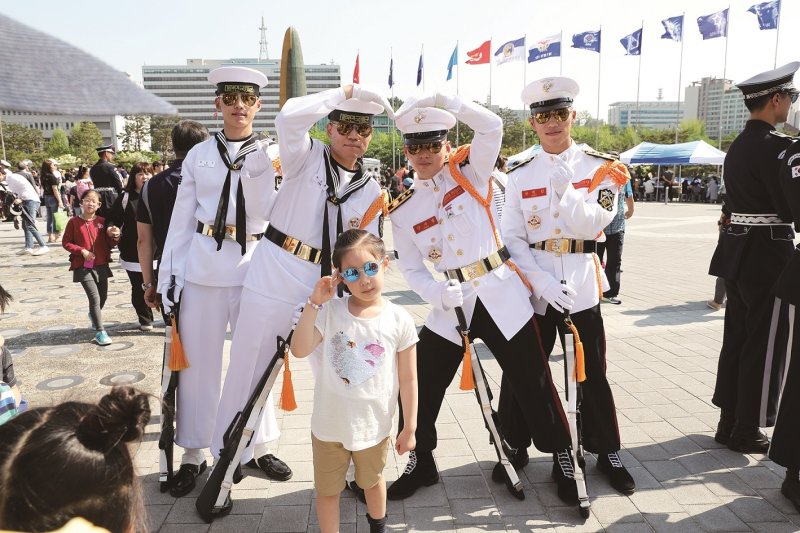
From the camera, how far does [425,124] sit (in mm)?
2756

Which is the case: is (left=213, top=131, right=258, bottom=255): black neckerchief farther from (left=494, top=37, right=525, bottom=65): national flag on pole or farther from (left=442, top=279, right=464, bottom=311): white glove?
(left=494, top=37, right=525, bottom=65): national flag on pole

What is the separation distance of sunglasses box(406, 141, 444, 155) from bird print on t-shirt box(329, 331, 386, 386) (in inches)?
39.5

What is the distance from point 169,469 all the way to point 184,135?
7.17ft

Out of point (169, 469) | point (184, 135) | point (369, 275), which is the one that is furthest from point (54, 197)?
point (369, 275)

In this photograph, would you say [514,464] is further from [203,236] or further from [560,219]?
[203,236]

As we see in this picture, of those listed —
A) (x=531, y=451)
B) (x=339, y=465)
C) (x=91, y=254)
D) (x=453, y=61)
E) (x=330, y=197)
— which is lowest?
(x=531, y=451)

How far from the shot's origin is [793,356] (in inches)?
117

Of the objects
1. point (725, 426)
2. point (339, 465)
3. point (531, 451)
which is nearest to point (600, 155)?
point (531, 451)

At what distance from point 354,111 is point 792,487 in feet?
9.42

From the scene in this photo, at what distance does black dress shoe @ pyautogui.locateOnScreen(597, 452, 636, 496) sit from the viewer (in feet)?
9.87

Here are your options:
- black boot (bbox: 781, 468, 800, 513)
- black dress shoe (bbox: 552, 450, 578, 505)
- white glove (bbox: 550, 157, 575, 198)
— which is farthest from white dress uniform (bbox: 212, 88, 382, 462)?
black boot (bbox: 781, 468, 800, 513)

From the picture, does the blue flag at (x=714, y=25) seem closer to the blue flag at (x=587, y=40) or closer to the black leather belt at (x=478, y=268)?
the blue flag at (x=587, y=40)

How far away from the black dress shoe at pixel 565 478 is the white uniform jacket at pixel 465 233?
0.77 metres

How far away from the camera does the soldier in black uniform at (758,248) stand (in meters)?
3.28
